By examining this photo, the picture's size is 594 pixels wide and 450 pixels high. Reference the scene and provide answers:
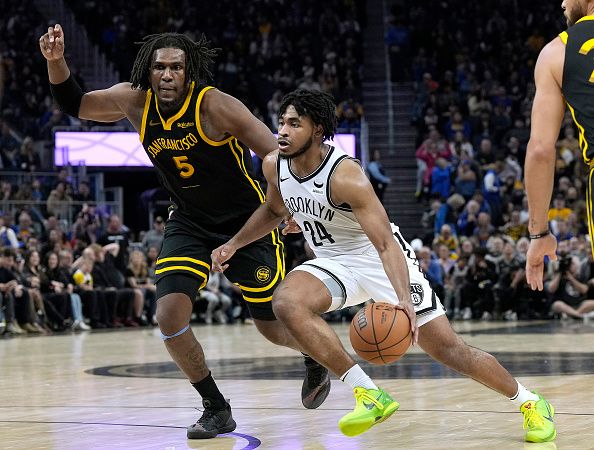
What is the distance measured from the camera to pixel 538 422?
5457 millimetres

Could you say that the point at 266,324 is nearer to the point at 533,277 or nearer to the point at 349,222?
the point at 349,222

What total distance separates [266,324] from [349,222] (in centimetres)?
106

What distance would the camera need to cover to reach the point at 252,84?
2531 centimetres

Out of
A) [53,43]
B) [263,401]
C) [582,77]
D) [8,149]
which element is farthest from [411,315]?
[8,149]

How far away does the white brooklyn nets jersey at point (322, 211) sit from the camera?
5746 mm

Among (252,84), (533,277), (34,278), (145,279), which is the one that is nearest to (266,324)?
(533,277)

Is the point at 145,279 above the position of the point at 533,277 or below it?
below

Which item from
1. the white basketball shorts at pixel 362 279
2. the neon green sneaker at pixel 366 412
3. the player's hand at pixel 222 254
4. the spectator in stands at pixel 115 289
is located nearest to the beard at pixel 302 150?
the white basketball shorts at pixel 362 279

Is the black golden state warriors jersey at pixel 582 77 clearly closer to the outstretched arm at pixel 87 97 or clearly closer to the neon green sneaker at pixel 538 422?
the neon green sneaker at pixel 538 422

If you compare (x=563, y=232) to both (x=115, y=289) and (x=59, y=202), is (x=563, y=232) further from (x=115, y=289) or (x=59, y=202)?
(x=59, y=202)

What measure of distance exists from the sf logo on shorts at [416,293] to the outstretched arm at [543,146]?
1289 mm

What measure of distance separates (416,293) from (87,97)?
2343 millimetres

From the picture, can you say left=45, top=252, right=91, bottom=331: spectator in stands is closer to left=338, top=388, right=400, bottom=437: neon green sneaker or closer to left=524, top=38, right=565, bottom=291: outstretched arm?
left=338, top=388, right=400, bottom=437: neon green sneaker

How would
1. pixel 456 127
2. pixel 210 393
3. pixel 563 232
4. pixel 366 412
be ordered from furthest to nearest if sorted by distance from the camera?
pixel 456 127 < pixel 563 232 < pixel 210 393 < pixel 366 412
